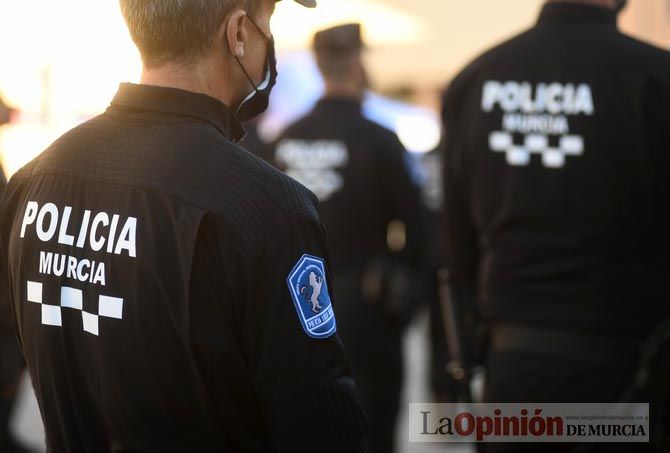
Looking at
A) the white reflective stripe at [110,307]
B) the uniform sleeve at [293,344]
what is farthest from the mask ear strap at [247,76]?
the white reflective stripe at [110,307]

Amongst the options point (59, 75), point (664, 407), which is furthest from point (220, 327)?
point (59, 75)

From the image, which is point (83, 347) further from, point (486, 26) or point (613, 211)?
point (486, 26)

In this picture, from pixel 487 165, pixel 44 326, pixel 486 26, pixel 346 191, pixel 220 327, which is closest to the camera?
pixel 220 327

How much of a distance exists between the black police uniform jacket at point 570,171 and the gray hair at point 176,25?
4.11 ft

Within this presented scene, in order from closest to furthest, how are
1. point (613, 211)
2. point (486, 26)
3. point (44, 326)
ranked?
1. point (44, 326)
2. point (613, 211)
3. point (486, 26)

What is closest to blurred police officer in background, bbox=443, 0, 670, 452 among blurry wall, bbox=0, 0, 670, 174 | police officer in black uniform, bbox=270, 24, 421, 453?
blurry wall, bbox=0, 0, 670, 174

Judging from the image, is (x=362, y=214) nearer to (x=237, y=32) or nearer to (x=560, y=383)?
(x=560, y=383)

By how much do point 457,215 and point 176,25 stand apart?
1516 millimetres

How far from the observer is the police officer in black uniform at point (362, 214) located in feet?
14.5

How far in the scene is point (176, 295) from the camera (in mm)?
1522

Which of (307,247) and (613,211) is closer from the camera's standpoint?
(307,247)

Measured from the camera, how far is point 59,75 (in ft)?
24.1

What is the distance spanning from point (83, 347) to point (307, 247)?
408 millimetres

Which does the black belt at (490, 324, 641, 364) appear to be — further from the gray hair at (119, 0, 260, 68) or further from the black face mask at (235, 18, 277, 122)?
the gray hair at (119, 0, 260, 68)
